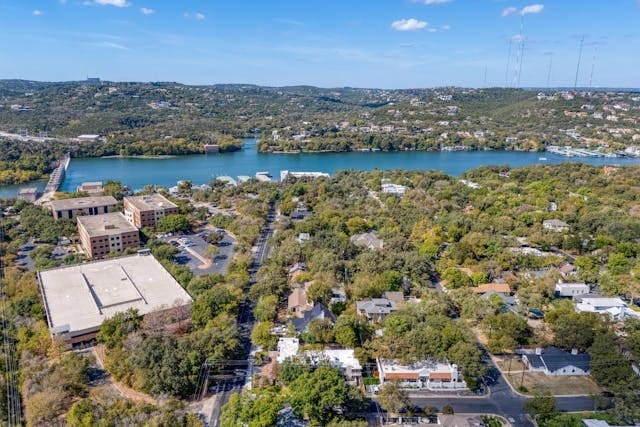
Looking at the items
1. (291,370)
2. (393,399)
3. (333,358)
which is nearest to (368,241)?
(333,358)

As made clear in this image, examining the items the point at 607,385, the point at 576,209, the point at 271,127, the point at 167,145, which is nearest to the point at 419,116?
the point at 271,127

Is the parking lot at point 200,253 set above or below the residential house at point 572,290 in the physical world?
below

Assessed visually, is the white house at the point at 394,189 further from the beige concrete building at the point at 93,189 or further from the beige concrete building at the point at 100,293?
the beige concrete building at the point at 93,189

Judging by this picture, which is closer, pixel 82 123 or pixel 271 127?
pixel 82 123

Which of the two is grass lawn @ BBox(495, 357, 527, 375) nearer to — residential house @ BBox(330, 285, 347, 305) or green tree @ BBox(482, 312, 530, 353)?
green tree @ BBox(482, 312, 530, 353)

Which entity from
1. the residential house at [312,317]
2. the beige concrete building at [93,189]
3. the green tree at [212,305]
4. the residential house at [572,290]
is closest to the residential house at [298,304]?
the residential house at [312,317]

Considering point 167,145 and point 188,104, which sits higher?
point 188,104

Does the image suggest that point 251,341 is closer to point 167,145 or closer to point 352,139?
point 167,145

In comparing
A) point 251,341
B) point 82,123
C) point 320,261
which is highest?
point 82,123
